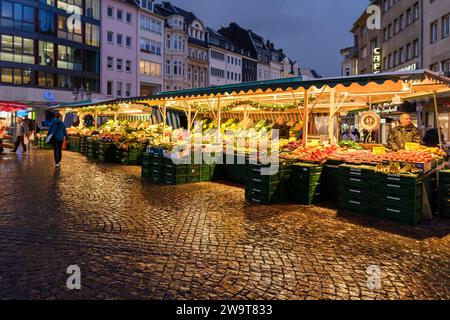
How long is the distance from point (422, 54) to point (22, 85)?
123ft

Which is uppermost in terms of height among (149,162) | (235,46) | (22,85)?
(235,46)

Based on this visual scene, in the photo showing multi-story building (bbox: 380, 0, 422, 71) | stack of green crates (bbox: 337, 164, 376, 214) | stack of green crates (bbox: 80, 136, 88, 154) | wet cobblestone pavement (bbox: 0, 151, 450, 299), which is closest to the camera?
wet cobblestone pavement (bbox: 0, 151, 450, 299)

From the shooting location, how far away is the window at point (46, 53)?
45.9 m

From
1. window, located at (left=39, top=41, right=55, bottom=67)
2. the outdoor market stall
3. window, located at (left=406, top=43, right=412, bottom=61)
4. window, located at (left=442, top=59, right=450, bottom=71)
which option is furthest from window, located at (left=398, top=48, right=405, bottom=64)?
window, located at (left=39, top=41, right=55, bottom=67)

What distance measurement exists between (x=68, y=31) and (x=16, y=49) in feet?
21.9

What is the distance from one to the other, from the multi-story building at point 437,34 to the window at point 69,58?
36.2 meters

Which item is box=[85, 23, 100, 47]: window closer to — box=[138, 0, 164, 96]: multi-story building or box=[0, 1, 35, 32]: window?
box=[138, 0, 164, 96]: multi-story building

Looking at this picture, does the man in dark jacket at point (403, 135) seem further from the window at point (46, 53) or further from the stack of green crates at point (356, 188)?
the window at point (46, 53)

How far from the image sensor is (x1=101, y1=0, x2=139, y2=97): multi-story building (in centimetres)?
5231

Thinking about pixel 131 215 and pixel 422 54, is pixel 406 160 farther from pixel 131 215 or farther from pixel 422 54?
pixel 422 54

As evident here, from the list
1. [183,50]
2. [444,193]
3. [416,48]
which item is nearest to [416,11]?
[416,48]

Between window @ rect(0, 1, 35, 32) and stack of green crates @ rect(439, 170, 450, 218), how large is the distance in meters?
45.0

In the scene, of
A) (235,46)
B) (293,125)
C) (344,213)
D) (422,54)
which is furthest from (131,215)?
(235,46)
